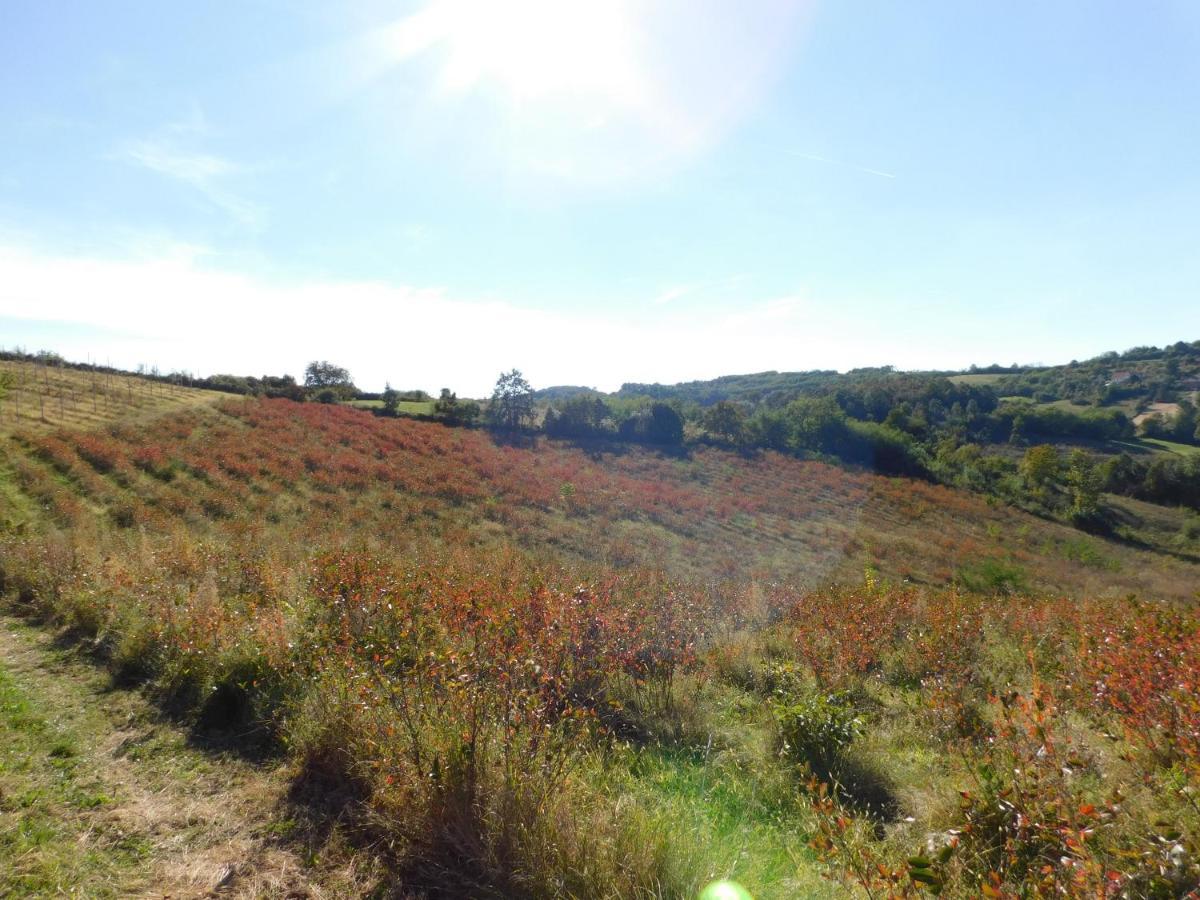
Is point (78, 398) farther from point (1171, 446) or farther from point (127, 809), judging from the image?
point (1171, 446)

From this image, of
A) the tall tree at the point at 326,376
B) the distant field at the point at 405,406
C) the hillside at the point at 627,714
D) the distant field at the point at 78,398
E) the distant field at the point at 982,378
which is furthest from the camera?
the distant field at the point at 982,378

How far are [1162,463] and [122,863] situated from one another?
207ft

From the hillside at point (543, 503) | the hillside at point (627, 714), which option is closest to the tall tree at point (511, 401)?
the hillside at point (543, 503)

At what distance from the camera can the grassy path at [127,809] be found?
270 cm

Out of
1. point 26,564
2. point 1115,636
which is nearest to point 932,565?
point 1115,636

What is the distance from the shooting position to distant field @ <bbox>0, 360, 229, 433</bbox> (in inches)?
787

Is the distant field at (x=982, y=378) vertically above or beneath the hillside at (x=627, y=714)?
above

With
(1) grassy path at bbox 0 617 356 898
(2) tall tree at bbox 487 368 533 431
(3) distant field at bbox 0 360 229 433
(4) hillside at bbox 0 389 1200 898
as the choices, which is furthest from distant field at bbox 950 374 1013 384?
(1) grassy path at bbox 0 617 356 898

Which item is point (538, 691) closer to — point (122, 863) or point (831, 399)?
point (122, 863)

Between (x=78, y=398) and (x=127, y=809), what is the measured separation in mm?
29986

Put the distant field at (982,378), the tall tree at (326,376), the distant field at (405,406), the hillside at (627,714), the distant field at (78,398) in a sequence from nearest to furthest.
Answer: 1. the hillside at (627,714)
2. the distant field at (78,398)
3. the distant field at (405,406)
4. the tall tree at (326,376)
5. the distant field at (982,378)

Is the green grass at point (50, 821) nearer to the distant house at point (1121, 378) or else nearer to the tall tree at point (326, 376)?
the tall tree at point (326, 376)

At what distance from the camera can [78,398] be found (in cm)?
2469

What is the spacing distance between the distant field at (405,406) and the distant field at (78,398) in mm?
8569
